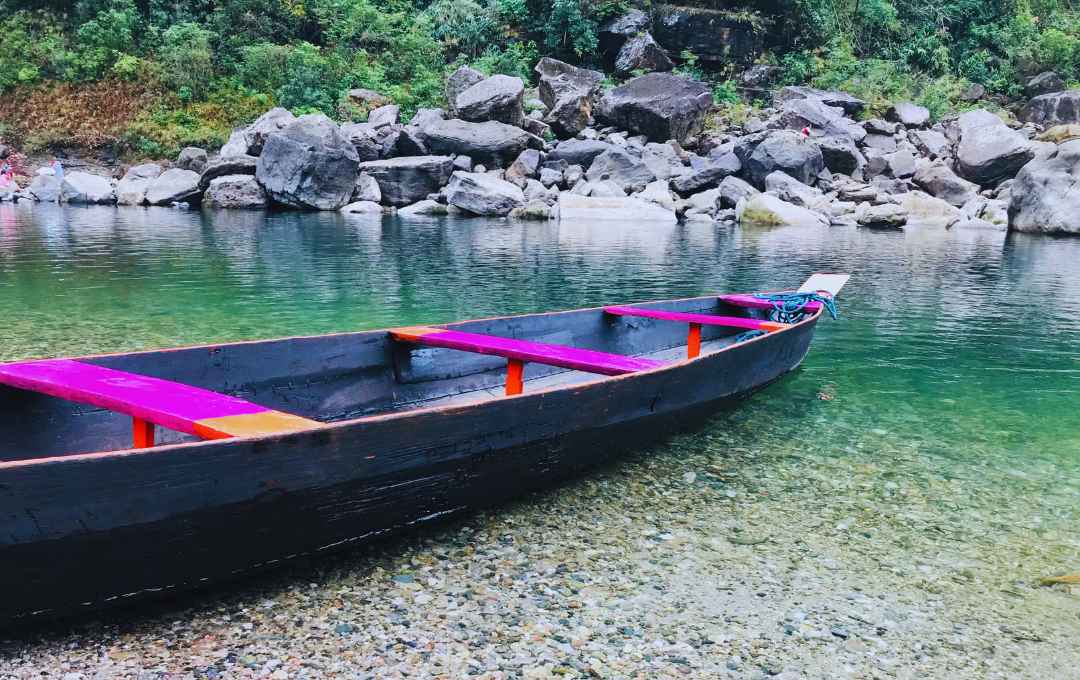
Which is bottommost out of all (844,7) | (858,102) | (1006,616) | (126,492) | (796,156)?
(1006,616)

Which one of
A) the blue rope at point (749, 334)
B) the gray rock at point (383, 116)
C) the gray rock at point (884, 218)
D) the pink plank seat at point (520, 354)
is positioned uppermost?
the gray rock at point (383, 116)

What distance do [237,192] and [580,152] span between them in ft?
40.7

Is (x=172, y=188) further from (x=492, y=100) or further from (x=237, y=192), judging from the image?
(x=492, y=100)

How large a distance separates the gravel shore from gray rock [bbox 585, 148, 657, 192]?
24.8m

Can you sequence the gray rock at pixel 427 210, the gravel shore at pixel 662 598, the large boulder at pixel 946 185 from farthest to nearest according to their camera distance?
the large boulder at pixel 946 185
the gray rock at pixel 427 210
the gravel shore at pixel 662 598

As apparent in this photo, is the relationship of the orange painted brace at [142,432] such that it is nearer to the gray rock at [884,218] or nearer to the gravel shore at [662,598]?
the gravel shore at [662,598]

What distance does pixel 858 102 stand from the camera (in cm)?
3469

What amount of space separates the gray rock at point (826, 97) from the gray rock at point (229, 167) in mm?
22424

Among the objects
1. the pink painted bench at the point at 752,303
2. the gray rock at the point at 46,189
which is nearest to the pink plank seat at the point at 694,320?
the pink painted bench at the point at 752,303

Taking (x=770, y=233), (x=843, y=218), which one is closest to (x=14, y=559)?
(x=770, y=233)

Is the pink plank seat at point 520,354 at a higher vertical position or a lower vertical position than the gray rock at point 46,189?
lower

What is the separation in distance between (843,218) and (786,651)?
26.9 meters

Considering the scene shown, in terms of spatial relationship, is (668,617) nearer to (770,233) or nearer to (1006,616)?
(1006,616)

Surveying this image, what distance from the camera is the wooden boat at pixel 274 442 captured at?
2783mm
